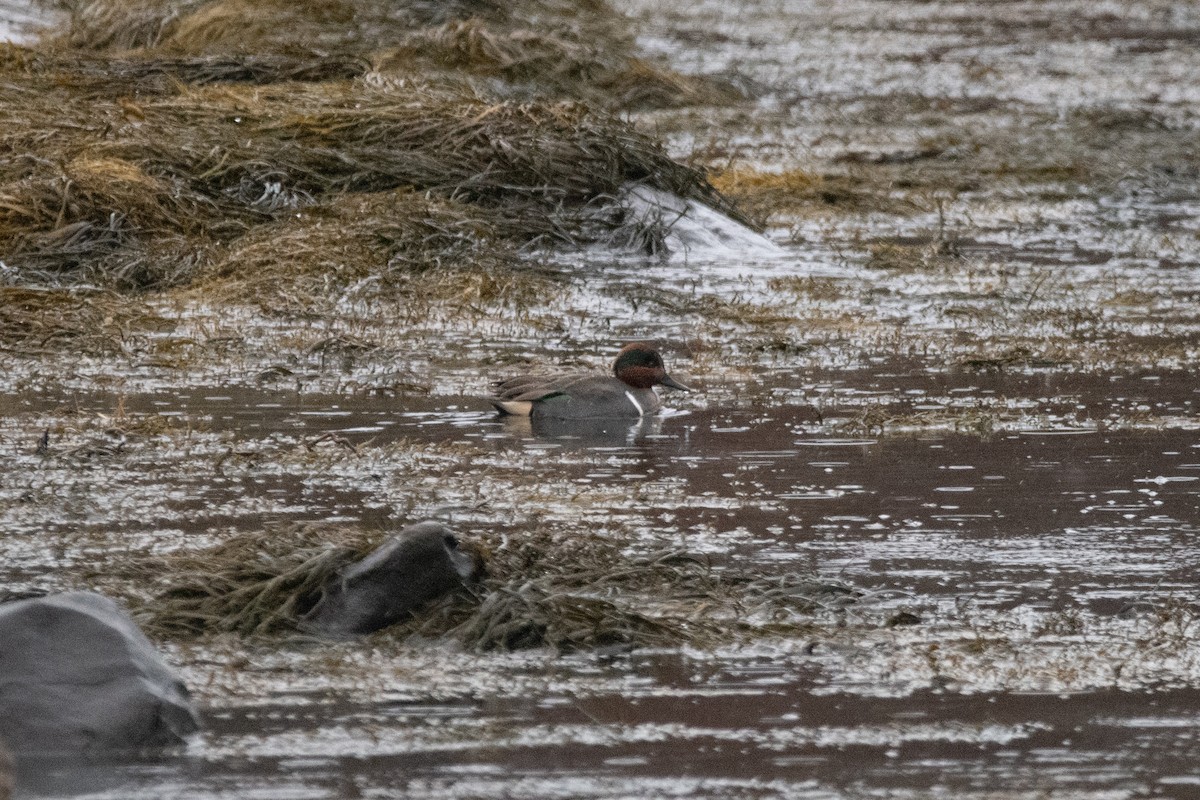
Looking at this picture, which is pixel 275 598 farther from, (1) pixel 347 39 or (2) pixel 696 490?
(1) pixel 347 39

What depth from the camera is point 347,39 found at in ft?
73.2

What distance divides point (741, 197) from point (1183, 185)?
12.9 ft

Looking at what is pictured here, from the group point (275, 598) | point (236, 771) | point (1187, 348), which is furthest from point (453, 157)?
point (236, 771)

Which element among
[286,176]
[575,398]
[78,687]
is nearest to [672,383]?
[575,398]

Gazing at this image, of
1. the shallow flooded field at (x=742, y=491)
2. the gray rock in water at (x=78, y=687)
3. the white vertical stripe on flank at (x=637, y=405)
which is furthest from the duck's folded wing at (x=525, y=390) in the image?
the gray rock in water at (x=78, y=687)

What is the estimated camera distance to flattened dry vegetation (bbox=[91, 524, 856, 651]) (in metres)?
5.97

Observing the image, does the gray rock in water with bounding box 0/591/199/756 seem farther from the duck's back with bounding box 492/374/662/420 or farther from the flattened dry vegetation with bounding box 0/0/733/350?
the flattened dry vegetation with bounding box 0/0/733/350

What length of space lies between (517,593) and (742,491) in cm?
201

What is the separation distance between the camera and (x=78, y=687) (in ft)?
16.6

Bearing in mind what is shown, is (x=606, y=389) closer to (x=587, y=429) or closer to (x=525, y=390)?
(x=587, y=429)

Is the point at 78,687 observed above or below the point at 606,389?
below

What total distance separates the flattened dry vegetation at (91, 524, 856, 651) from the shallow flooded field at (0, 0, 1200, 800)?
5cm

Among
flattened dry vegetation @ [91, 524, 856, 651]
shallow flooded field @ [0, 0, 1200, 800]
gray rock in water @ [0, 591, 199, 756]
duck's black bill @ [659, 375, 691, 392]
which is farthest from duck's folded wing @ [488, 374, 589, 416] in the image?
gray rock in water @ [0, 591, 199, 756]

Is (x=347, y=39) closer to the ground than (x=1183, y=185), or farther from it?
farther from it
